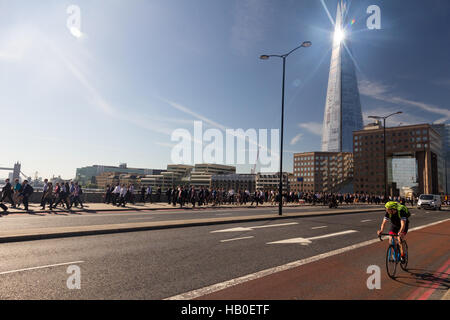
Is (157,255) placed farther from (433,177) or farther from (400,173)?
(400,173)

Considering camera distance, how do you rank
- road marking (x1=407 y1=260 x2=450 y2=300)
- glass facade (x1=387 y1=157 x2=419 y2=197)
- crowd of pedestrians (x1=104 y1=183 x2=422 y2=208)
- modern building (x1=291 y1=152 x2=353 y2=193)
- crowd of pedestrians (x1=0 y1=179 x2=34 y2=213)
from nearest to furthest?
road marking (x1=407 y1=260 x2=450 y2=300)
crowd of pedestrians (x1=0 y1=179 x2=34 y2=213)
crowd of pedestrians (x1=104 y1=183 x2=422 y2=208)
glass facade (x1=387 y1=157 x2=419 y2=197)
modern building (x1=291 y1=152 x2=353 y2=193)

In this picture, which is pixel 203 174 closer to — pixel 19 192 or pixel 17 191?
pixel 17 191

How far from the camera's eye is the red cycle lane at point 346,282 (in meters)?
4.51

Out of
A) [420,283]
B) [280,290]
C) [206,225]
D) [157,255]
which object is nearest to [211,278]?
[280,290]

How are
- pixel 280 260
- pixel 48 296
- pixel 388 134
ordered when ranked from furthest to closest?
1. pixel 388 134
2. pixel 280 260
3. pixel 48 296

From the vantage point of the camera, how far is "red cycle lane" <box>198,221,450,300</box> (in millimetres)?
4511

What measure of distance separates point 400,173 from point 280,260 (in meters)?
163

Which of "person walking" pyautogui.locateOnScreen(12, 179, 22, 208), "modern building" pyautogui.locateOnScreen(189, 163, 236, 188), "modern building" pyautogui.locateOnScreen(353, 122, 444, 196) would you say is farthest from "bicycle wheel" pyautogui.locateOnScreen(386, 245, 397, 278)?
"modern building" pyautogui.locateOnScreen(189, 163, 236, 188)

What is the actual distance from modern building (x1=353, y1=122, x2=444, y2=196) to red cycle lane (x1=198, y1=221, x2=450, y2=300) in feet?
400

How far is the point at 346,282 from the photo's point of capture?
17.3 ft

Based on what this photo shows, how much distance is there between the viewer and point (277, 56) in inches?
782

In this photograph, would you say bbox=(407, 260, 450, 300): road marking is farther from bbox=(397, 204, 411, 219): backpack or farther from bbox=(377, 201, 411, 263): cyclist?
bbox=(397, 204, 411, 219): backpack

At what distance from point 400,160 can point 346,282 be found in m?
165

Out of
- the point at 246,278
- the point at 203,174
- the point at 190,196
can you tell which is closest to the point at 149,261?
the point at 246,278
